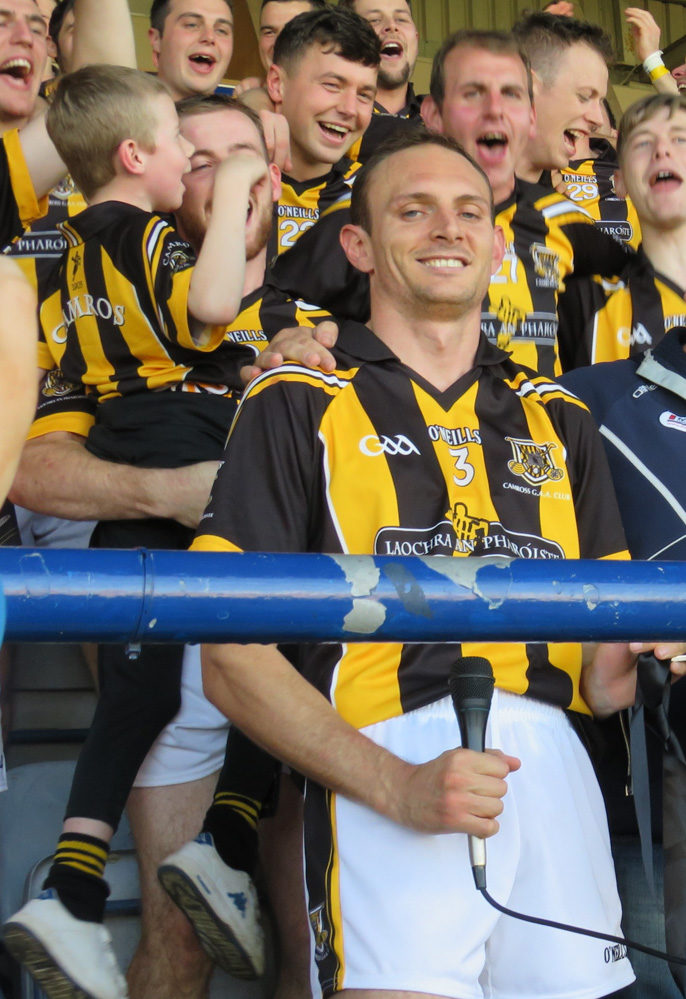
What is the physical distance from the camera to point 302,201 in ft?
12.5

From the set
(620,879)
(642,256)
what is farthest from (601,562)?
(642,256)

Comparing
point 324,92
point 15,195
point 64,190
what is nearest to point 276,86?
point 324,92

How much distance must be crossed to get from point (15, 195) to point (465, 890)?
6.17 ft

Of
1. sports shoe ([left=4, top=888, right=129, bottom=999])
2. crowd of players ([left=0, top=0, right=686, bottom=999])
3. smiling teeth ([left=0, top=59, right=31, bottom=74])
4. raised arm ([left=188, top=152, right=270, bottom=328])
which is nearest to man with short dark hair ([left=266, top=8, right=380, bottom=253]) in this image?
crowd of players ([left=0, top=0, right=686, bottom=999])

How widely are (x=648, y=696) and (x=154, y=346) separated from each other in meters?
1.35

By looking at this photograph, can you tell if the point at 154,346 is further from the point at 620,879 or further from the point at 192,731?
the point at 620,879

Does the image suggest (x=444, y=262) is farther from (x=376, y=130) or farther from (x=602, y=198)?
(x=602, y=198)

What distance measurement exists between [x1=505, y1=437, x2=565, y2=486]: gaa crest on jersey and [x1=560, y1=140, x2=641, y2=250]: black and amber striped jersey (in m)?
2.11

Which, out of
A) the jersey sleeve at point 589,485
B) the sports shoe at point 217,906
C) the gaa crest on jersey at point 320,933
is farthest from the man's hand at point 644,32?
the gaa crest on jersey at point 320,933

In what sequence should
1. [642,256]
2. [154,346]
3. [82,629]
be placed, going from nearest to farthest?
1. [82,629]
2. [154,346]
3. [642,256]

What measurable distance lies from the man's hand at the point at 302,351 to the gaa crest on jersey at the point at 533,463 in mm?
354

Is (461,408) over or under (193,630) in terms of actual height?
under

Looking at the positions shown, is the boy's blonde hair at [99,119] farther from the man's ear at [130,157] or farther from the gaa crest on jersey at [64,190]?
the gaa crest on jersey at [64,190]

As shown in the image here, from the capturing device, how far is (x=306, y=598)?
1111 mm
